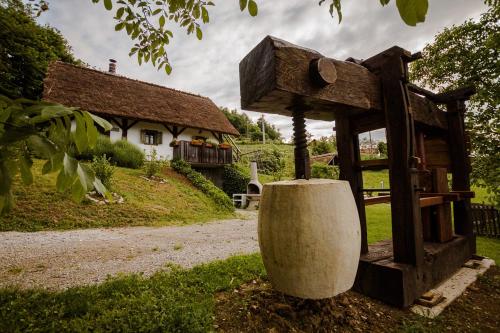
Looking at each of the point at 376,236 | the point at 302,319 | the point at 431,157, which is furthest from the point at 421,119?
the point at 376,236

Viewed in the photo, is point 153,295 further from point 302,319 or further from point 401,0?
point 401,0

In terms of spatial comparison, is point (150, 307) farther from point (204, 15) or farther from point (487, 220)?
point (487, 220)

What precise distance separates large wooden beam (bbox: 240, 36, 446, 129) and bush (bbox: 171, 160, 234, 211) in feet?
34.3

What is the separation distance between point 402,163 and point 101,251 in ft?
17.8

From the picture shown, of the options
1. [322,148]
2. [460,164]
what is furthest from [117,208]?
[322,148]

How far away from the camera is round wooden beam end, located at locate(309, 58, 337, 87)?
165 cm

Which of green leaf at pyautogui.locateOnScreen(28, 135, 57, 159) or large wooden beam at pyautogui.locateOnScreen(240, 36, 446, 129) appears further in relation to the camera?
large wooden beam at pyautogui.locateOnScreen(240, 36, 446, 129)

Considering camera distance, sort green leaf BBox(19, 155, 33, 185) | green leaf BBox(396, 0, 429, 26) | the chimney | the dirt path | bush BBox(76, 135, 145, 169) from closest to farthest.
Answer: green leaf BBox(396, 0, 429, 26) → green leaf BBox(19, 155, 33, 185) → the dirt path → bush BBox(76, 135, 145, 169) → the chimney

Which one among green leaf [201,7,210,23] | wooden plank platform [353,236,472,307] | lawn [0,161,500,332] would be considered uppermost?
green leaf [201,7,210,23]

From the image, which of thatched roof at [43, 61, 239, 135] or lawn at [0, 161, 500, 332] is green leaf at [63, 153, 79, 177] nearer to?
lawn at [0, 161, 500, 332]

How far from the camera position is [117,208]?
8531 millimetres

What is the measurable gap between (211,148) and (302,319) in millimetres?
15846

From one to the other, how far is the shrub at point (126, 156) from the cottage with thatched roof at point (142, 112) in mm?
1392

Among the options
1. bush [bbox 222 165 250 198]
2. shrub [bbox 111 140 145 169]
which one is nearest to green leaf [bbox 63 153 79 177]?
shrub [bbox 111 140 145 169]
